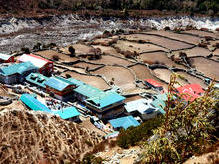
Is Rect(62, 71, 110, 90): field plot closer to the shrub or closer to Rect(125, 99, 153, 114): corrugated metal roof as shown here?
Rect(125, 99, 153, 114): corrugated metal roof

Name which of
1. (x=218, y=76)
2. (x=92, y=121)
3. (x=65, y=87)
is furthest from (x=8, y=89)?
(x=218, y=76)

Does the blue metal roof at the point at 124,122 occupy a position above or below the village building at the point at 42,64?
below

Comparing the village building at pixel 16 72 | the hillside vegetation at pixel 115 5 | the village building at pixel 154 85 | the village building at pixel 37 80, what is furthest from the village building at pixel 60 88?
the hillside vegetation at pixel 115 5

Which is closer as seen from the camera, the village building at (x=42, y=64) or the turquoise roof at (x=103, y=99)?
the turquoise roof at (x=103, y=99)

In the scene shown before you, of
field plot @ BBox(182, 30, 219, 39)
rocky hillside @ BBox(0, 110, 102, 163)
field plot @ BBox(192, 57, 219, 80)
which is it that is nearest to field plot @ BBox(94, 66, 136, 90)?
field plot @ BBox(192, 57, 219, 80)

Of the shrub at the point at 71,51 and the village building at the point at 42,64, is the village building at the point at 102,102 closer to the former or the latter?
the village building at the point at 42,64

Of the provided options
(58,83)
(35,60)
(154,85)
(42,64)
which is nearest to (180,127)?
(58,83)
